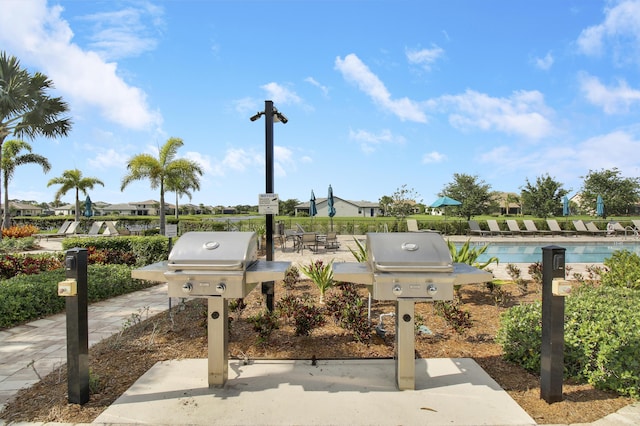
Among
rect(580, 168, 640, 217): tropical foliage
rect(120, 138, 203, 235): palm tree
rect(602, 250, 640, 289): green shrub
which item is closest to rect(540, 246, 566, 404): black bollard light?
rect(602, 250, 640, 289): green shrub

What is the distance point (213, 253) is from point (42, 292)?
4.49 metres

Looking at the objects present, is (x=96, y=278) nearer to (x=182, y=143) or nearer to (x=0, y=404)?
(x=0, y=404)

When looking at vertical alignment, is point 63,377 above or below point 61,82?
below

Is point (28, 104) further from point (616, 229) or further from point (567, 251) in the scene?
point (616, 229)

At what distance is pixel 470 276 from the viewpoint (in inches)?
106

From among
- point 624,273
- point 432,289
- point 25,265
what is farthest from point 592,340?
point 25,265

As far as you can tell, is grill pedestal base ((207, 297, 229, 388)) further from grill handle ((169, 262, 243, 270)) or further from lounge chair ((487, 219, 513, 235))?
lounge chair ((487, 219, 513, 235))

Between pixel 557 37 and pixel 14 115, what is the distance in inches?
708

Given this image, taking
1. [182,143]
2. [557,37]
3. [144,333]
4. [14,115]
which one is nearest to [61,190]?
[182,143]

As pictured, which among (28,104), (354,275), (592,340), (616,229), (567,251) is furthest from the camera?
(616,229)

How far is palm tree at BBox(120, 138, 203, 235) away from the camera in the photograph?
19594mm

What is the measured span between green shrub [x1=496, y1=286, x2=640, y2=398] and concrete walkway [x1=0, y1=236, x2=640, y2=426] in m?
0.24

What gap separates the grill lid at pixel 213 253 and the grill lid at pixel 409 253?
100cm

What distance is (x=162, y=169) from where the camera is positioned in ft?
65.3
